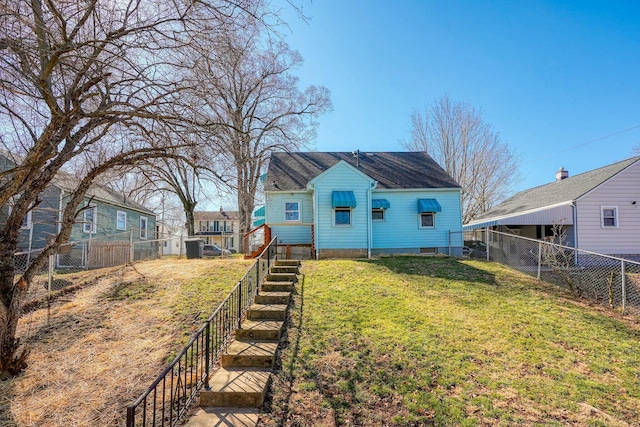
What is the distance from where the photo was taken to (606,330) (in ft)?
22.3

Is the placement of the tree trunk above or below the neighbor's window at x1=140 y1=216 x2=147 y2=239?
below

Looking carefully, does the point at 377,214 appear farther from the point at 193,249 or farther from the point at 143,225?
the point at 143,225

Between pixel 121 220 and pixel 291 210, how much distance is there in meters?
11.4

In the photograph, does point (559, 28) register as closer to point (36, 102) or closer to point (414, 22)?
point (414, 22)

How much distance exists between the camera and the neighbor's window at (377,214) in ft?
52.1

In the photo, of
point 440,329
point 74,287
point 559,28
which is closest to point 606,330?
point 440,329

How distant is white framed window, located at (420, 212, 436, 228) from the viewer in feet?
52.3

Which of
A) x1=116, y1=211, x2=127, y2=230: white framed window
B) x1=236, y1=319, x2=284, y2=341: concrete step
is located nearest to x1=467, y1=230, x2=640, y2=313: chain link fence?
x1=236, y1=319, x2=284, y2=341: concrete step

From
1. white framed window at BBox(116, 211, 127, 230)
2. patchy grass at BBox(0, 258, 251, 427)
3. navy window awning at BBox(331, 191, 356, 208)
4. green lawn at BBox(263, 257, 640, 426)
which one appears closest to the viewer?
green lawn at BBox(263, 257, 640, 426)

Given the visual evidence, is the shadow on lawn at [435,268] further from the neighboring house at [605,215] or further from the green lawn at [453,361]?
the neighboring house at [605,215]

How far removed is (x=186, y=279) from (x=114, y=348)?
368cm

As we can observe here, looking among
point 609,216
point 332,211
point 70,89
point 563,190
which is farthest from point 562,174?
point 70,89

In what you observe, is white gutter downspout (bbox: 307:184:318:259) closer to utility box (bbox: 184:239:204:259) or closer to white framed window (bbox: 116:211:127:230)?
utility box (bbox: 184:239:204:259)

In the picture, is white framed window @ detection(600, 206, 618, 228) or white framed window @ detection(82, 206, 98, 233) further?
white framed window @ detection(82, 206, 98, 233)
